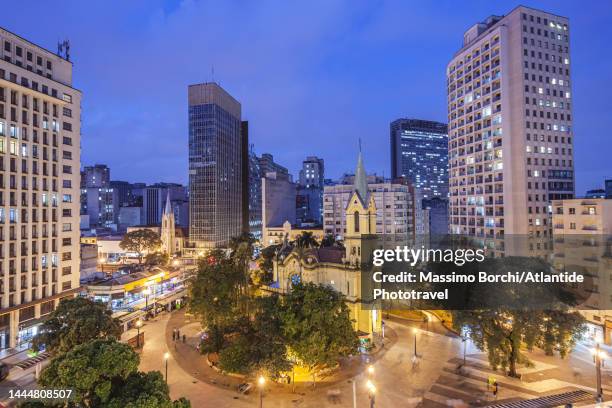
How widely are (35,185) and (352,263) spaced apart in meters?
46.9

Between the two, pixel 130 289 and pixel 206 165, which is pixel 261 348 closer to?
pixel 130 289

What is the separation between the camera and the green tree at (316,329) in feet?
106

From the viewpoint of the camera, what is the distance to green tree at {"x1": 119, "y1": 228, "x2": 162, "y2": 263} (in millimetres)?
101812

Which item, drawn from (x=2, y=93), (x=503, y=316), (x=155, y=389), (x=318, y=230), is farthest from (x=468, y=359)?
(x=318, y=230)

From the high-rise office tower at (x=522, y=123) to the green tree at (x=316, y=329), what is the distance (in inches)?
2263

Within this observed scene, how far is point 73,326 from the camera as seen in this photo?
1275 inches

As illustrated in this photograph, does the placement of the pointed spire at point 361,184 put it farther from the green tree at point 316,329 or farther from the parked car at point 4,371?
the parked car at point 4,371

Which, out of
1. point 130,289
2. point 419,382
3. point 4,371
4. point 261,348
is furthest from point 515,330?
point 130,289

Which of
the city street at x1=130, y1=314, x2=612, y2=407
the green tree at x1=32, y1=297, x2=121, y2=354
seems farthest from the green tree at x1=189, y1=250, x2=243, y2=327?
the green tree at x1=32, y1=297, x2=121, y2=354

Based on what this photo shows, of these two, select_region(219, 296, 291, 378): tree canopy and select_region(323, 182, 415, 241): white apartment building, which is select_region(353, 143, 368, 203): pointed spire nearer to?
select_region(219, 296, 291, 378): tree canopy

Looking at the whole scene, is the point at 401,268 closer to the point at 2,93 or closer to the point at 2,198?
the point at 2,198

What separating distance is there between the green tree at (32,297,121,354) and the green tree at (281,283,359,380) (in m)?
16.8

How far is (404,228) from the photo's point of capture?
110 m

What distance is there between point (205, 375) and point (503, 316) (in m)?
30.7
